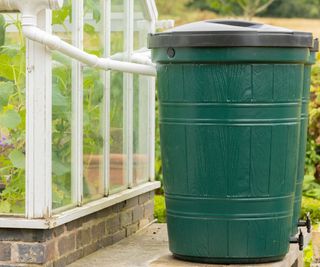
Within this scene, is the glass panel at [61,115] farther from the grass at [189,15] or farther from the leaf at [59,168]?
the grass at [189,15]

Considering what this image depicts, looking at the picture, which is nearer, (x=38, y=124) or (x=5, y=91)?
(x=38, y=124)

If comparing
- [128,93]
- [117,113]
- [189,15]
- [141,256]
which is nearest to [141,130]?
[128,93]

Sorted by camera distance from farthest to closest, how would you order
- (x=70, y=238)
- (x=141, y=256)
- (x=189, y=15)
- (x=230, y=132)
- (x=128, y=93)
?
(x=189, y=15), (x=128, y=93), (x=141, y=256), (x=70, y=238), (x=230, y=132)

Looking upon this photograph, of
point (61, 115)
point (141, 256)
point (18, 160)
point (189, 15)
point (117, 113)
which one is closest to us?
point (18, 160)

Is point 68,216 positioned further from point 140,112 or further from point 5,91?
point 140,112

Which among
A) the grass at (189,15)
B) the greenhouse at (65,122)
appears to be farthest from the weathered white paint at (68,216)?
the grass at (189,15)

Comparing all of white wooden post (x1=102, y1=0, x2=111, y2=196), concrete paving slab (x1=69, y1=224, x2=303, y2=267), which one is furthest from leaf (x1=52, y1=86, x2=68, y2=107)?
concrete paving slab (x1=69, y1=224, x2=303, y2=267)

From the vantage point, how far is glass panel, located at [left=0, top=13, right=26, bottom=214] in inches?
185

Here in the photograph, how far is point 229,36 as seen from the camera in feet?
15.5

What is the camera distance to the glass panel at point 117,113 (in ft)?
19.0

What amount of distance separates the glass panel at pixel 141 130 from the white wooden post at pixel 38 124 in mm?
1664

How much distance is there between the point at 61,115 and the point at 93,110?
54 cm

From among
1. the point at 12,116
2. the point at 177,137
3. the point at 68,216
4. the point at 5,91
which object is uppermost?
the point at 5,91

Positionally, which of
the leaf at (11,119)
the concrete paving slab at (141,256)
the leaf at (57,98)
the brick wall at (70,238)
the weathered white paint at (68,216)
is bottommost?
the concrete paving slab at (141,256)
